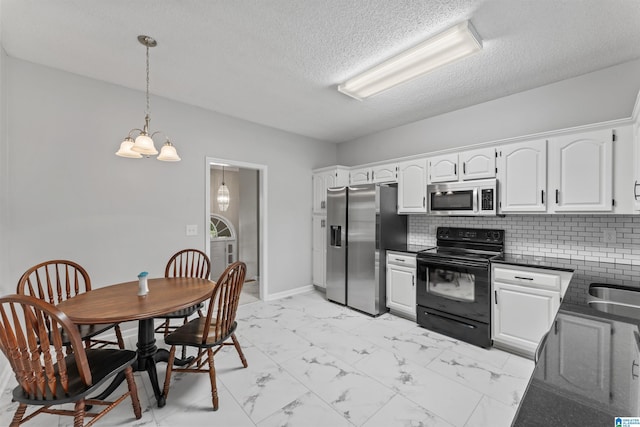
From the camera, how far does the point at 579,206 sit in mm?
2387

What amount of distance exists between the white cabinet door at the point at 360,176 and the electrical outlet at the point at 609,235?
2.56 m

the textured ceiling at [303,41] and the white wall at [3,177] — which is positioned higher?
the textured ceiling at [303,41]

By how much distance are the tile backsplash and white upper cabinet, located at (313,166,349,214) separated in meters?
1.83

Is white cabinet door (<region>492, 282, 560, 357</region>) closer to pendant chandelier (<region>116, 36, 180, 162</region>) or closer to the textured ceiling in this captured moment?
the textured ceiling

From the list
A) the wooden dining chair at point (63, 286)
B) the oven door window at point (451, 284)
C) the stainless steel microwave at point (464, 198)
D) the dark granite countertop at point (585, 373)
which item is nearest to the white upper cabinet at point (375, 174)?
the stainless steel microwave at point (464, 198)

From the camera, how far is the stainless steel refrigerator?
3566 mm

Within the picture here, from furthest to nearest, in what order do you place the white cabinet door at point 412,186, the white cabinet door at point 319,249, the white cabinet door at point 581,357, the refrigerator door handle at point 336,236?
the white cabinet door at point 319,249, the refrigerator door handle at point 336,236, the white cabinet door at point 412,186, the white cabinet door at point 581,357

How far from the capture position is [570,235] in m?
2.66

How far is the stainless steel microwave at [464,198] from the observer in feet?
9.41

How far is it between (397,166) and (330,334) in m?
2.32

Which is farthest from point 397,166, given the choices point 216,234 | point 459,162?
point 216,234

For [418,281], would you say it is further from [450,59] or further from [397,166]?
[450,59]

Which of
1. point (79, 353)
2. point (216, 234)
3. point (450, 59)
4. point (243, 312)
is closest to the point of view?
point (79, 353)

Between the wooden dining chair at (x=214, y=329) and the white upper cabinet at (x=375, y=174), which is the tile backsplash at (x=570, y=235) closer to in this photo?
the white upper cabinet at (x=375, y=174)
